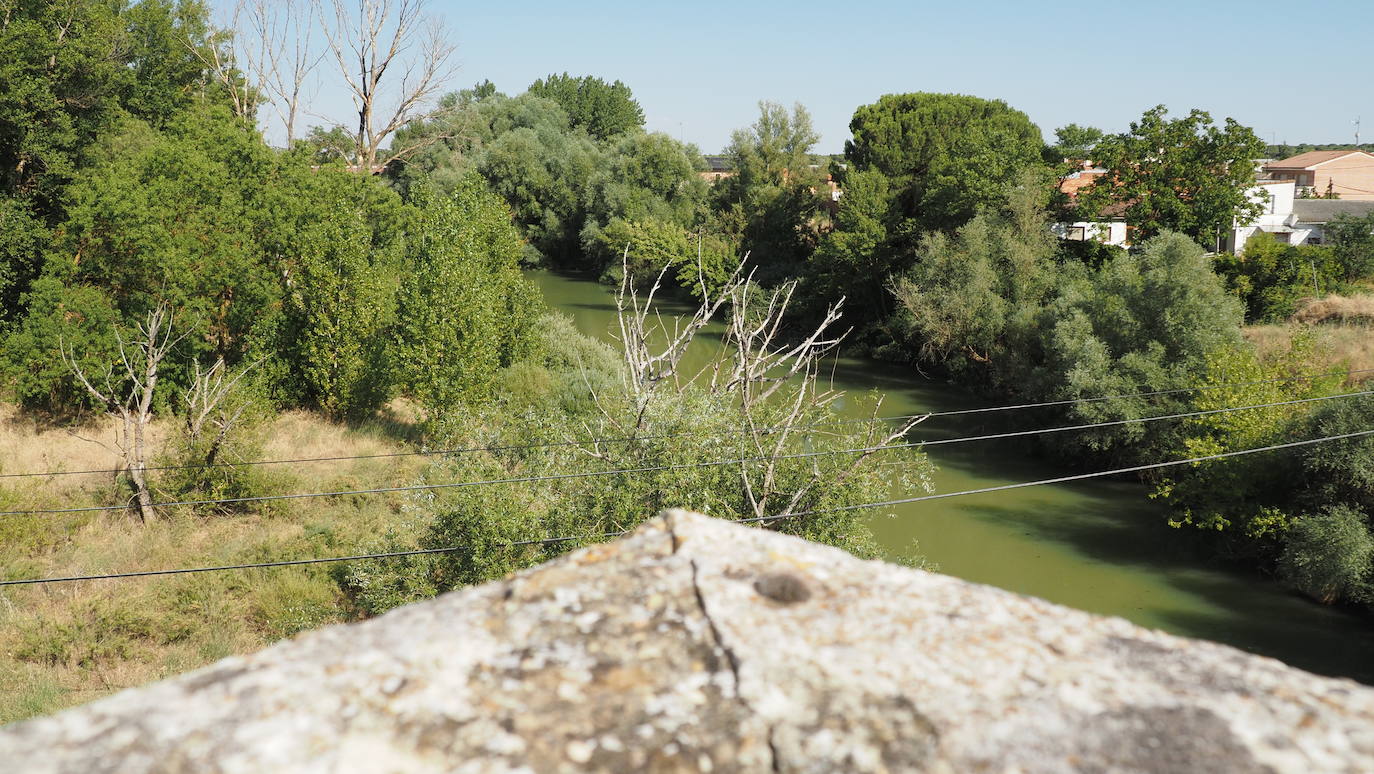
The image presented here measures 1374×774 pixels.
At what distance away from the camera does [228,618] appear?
16438 millimetres

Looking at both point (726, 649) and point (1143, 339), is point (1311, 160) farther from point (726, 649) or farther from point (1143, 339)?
point (726, 649)

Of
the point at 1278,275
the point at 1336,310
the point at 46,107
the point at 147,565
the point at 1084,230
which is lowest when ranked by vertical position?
the point at 147,565

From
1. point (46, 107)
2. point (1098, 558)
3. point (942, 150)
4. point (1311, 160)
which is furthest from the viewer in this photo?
point (1311, 160)

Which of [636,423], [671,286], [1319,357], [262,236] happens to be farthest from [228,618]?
[671,286]

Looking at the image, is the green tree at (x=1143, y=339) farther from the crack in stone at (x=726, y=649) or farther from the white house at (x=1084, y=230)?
the crack in stone at (x=726, y=649)

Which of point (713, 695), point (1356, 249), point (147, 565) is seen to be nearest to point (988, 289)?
point (1356, 249)

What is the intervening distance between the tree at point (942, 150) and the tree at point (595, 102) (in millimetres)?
58311

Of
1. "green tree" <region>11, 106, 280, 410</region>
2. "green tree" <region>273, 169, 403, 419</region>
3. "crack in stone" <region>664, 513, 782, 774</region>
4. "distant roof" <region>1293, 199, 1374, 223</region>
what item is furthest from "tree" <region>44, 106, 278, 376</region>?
"distant roof" <region>1293, 199, 1374, 223</region>

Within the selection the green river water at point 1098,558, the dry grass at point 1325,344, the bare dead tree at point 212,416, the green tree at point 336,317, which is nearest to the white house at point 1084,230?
the dry grass at point 1325,344

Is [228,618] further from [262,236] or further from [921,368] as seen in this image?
[921,368]

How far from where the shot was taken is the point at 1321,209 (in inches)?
1918

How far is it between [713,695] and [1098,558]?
834 inches

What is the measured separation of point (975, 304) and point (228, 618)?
81.3ft

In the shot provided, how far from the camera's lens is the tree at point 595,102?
102375 mm
